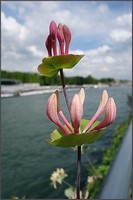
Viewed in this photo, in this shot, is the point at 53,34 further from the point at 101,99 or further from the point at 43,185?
the point at 43,185

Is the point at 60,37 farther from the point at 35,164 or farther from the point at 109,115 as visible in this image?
the point at 35,164

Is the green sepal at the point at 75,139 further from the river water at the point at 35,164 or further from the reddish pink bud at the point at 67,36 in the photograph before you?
the river water at the point at 35,164

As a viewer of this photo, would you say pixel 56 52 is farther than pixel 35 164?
No

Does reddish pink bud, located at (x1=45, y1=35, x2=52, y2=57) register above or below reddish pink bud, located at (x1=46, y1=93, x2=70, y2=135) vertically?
above

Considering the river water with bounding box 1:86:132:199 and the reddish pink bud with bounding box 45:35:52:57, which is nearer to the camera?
the reddish pink bud with bounding box 45:35:52:57

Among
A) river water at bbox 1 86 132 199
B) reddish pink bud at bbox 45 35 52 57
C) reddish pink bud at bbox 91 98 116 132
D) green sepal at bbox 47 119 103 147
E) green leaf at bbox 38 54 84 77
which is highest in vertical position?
reddish pink bud at bbox 45 35 52 57

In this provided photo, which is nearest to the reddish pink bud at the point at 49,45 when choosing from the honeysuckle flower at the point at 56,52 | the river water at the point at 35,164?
the honeysuckle flower at the point at 56,52

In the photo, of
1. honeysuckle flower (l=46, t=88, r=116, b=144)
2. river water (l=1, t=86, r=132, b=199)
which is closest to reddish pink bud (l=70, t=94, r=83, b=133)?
honeysuckle flower (l=46, t=88, r=116, b=144)

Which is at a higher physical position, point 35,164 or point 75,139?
point 75,139

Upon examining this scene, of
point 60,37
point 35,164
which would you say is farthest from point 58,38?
point 35,164

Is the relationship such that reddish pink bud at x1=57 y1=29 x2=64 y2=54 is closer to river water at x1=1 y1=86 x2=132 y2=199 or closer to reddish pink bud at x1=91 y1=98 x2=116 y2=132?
reddish pink bud at x1=91 y1=98 x2=116 y2=132
